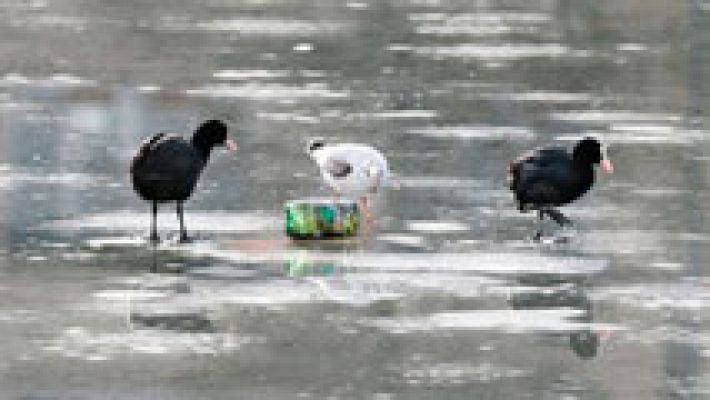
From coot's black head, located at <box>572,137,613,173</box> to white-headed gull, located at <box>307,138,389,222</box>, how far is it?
54.9 inches

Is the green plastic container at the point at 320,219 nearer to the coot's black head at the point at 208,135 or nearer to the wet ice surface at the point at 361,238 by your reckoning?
the wet ice surface at the point at 361,238

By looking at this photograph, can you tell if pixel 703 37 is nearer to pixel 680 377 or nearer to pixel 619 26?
pixel 619 26

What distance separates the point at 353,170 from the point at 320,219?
4.93 ft

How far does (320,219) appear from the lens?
16.3m

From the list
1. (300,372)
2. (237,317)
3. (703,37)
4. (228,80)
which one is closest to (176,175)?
(237,317)

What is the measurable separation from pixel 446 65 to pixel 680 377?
17.5 metres

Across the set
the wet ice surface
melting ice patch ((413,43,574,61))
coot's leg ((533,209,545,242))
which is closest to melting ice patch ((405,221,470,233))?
the wet ice surface

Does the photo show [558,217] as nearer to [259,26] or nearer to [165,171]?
[165,171]

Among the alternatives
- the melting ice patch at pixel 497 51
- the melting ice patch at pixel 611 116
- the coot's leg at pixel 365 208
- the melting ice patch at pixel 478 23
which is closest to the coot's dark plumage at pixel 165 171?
the coot's leg at pixel 365 208

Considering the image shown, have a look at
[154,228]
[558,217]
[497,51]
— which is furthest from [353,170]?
[497,51]

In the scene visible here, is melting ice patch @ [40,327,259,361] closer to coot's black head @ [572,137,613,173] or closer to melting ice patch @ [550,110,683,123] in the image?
coot's black head @ [572,137,613,173]

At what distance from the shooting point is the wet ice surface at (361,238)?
478 inches

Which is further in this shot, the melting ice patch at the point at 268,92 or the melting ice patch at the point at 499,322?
the melting ice patch at the point at 268,92

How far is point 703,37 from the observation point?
33.5 meters
